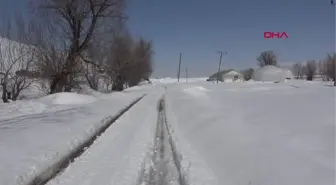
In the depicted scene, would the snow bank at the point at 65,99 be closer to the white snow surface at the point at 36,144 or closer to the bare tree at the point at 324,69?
the white snow surface at the point at 36,144

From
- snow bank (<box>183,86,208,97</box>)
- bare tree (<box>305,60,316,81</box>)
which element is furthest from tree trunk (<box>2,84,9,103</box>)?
bare tree (<box>305,60,316,81</box>)

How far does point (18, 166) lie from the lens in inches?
263

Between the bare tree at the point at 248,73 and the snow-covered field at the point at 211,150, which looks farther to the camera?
the bare tree at the point at 248,73

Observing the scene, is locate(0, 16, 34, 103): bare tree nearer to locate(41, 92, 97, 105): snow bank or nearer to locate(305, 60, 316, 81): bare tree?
locate(41, 92, 97, 105): snow bank

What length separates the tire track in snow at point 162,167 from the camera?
258 inches

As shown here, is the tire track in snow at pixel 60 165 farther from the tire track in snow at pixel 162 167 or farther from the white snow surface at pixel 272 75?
the white snow surface at pixel 272 75

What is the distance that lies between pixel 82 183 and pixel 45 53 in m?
24.4

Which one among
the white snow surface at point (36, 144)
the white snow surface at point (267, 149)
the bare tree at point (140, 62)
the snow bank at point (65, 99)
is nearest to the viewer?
the white snow surface at point (267, 149)

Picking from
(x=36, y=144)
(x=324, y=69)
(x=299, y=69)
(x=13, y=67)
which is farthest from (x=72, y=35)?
(x=299, y=69)

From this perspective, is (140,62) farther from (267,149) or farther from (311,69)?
(311,69)

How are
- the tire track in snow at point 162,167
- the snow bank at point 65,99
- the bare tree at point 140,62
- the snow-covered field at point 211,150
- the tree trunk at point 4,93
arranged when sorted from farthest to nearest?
the bare tree at point 140,62, the tree trunk at point 4,93, the snow bank at point 65,99, the tire track in snow at point 162,167, the snow-covered field at point 211,150

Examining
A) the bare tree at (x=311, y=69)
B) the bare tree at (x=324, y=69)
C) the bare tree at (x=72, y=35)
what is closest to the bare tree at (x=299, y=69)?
the bare tree at (x=324, y=69)

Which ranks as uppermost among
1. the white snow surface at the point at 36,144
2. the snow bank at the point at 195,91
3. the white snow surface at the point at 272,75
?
the white snow surface at the point at 272,75

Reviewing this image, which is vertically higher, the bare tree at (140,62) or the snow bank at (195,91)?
the bare tree at (140,62)
